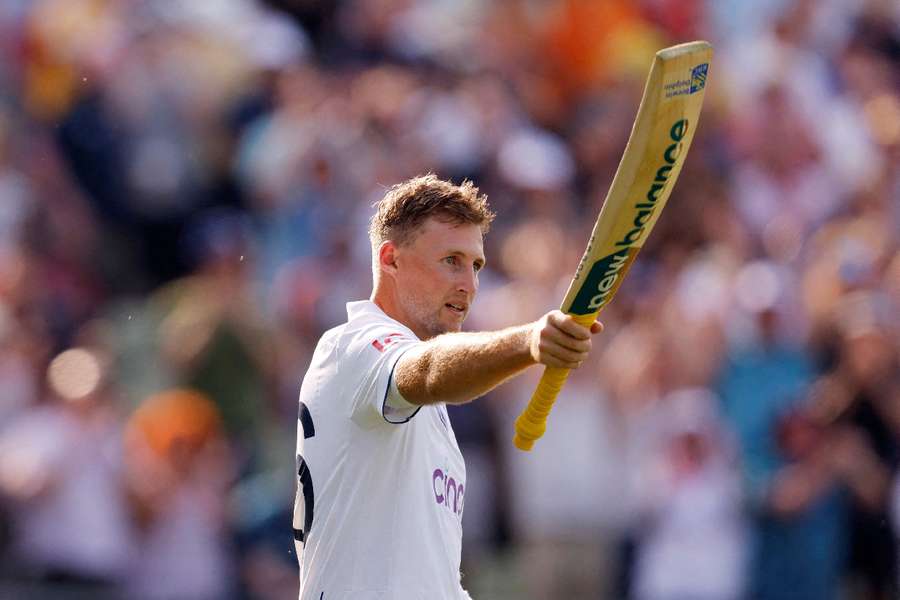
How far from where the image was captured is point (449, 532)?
5.61m

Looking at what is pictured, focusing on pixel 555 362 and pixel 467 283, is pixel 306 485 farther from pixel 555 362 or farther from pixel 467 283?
pixel 555 362

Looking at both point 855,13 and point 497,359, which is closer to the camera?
point 497,359

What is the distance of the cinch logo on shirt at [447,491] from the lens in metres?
5.58

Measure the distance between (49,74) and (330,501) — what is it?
831cm

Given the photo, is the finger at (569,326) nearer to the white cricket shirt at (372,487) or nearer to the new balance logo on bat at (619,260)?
the new balance logo on bat at (619,260)

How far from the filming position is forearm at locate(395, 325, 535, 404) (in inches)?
191

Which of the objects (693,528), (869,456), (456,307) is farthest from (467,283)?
(869,456)

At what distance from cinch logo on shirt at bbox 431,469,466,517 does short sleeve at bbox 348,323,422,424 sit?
382mm

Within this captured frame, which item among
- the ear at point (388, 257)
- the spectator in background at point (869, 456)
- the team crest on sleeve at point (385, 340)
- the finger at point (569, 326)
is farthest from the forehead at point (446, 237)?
the spectator in background at point (869, 456)

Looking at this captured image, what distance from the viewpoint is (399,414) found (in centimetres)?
527

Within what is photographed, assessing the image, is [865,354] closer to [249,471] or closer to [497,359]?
[249,471]

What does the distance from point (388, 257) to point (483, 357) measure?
45.9 inches

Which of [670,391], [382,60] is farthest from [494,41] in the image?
[670,391]

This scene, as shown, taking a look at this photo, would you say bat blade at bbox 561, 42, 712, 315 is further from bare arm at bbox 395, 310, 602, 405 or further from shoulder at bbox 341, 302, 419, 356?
shoulder at bbox 341, 302, 419, 356
